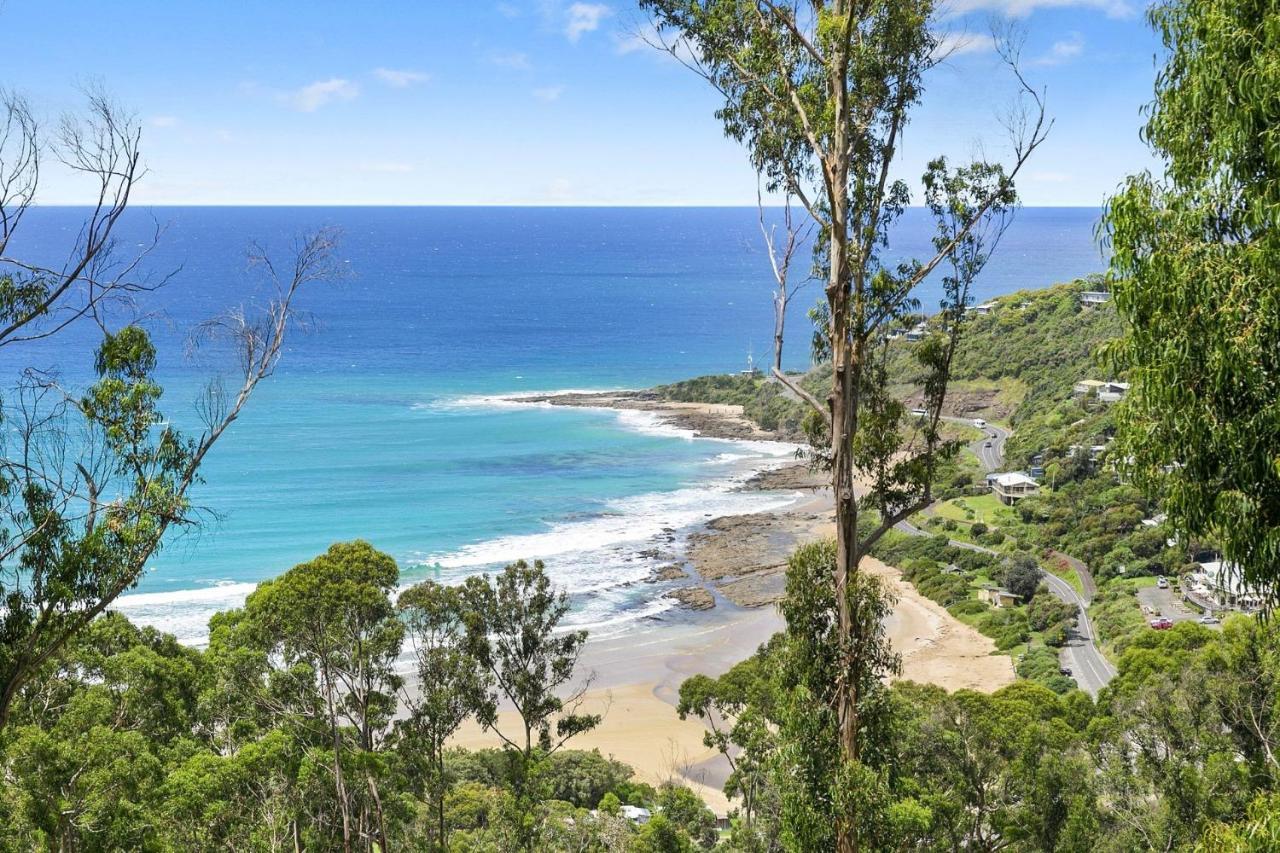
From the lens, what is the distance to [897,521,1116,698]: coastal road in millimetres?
31203

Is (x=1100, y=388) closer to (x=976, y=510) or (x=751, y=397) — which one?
(x=976, y=510)

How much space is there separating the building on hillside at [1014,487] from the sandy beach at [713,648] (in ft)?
30.9

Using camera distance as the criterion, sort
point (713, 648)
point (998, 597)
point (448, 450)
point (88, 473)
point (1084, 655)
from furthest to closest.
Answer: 1. point (448, 450)
2. point (998, 597)
3. point (713, 648)
4. point (1084, 655)
5. point (88, 473)

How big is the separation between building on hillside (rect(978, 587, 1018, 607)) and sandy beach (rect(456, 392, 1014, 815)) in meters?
1.90

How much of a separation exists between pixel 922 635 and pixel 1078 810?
70.3 ft

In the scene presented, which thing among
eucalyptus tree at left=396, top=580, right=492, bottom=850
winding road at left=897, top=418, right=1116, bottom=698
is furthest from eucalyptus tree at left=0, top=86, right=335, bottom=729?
winding road at left=897, top=418, right=1116, bottom=698

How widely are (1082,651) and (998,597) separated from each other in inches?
221

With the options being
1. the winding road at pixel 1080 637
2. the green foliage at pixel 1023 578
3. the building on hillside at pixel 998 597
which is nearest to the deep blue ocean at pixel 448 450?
the winding road at pixel 1080 637

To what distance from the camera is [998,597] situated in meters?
39.3

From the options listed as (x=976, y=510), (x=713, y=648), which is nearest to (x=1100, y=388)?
(x=976, y=510)

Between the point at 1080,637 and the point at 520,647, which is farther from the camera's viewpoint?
the point at 1080,637

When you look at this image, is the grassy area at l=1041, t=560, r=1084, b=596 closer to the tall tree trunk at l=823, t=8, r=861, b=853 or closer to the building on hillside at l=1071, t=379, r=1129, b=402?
the building on hillside at l=1071, t=379, r=1129, b=402

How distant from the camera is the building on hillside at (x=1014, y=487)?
169 ft

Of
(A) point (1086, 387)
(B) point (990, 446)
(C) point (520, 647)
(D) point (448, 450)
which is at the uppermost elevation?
(A) point (1086, 387)
